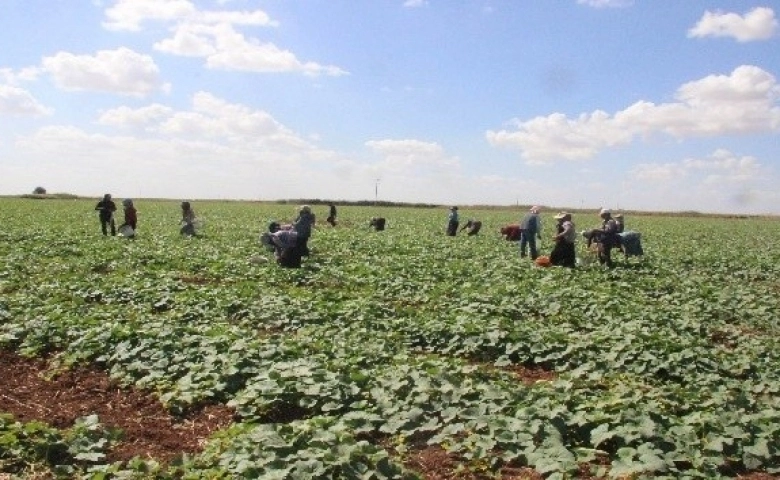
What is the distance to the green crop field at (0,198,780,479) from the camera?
Result: 17.5 ft

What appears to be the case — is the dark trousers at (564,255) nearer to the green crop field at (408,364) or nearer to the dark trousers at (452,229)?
the green crop field at (408,364)

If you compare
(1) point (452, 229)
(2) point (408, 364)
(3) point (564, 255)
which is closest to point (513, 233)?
(1) point (452, 229)

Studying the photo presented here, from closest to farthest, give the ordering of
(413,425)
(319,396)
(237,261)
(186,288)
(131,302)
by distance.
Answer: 1. (413,425)
2. (319,396)
3. (131,302)
4. (186,288)
5. (237,261)

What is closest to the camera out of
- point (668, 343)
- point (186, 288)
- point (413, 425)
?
point (413, 425)

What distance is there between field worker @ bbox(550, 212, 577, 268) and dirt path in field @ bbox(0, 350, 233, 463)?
13411mm

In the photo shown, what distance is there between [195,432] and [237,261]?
12.4 meters

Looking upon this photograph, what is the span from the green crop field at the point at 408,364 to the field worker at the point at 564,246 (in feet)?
3.97

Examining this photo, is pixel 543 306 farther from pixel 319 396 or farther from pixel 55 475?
pixel 55 475

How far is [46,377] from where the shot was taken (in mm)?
8008

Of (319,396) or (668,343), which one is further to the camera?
(668,343)

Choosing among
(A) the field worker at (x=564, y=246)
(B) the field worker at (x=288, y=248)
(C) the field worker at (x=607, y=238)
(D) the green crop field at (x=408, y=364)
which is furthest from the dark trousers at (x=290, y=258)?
(C) the field worker at (x=607, y=238)

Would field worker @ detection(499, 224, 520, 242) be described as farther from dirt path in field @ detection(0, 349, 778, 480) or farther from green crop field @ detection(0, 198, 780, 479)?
dirt path in field @ detection(0, 349, 778, 480)

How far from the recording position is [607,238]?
19.0 metres

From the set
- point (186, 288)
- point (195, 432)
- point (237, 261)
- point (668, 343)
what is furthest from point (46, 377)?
point (237, 261)
